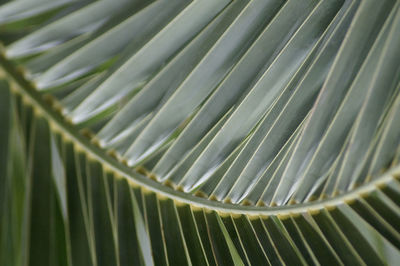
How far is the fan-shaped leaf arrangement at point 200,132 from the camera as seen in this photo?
69 cm

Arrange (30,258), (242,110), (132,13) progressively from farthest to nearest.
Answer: (242,110) < (132,13) < (30,258)

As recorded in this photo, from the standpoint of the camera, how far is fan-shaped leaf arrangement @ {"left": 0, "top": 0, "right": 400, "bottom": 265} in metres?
0.69

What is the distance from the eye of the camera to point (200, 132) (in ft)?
2.70

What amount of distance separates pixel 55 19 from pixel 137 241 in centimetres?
36

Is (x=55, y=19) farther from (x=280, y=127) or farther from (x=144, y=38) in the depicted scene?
(x=280, y=127)

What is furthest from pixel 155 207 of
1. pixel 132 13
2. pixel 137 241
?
pixel 132 13

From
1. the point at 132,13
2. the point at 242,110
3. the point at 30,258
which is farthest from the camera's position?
the point at 242,110

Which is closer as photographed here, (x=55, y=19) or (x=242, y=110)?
(x=55, y=19)

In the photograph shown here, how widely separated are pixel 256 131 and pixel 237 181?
3.9 inches

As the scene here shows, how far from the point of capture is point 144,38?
746 mm

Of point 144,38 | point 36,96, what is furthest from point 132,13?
point 36,96

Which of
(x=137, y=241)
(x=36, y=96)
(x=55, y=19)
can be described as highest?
(x=55, y=19)

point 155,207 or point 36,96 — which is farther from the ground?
point 36,96

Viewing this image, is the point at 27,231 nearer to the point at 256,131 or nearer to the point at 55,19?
the point at 55,19
